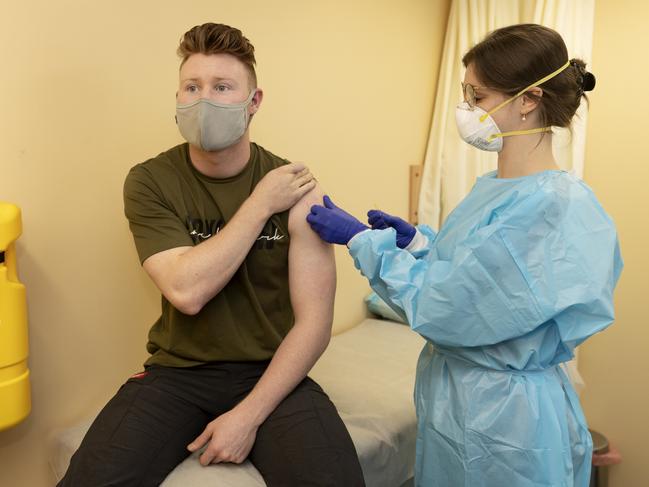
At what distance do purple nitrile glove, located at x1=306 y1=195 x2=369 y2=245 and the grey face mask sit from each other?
0.29 meters

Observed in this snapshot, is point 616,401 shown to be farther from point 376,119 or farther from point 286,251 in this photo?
point 286,251

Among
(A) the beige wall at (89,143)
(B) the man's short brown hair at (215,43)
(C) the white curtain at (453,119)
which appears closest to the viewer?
(B) the man's short brown hair at (215,43)

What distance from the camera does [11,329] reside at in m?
1.47

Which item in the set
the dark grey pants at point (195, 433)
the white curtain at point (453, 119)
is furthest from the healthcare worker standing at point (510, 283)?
the white curtain at point (453, 119)

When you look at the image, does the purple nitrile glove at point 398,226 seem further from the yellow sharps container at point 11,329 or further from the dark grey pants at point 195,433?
the yellow sharps container at point 11,329

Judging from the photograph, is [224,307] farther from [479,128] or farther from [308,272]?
[479,128]

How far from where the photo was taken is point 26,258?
1.65 meters

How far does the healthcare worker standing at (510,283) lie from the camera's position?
4.17ft

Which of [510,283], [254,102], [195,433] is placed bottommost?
[195,433]

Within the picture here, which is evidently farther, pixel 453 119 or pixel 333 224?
pixel 453 119

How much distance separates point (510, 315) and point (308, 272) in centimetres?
55

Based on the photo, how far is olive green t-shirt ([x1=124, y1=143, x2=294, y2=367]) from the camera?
A: 1512 millimetres

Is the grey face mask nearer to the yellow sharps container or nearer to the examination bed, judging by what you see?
the yellow sharps container

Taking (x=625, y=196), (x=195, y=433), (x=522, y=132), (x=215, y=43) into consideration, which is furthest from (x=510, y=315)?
(x=625, y=196)
